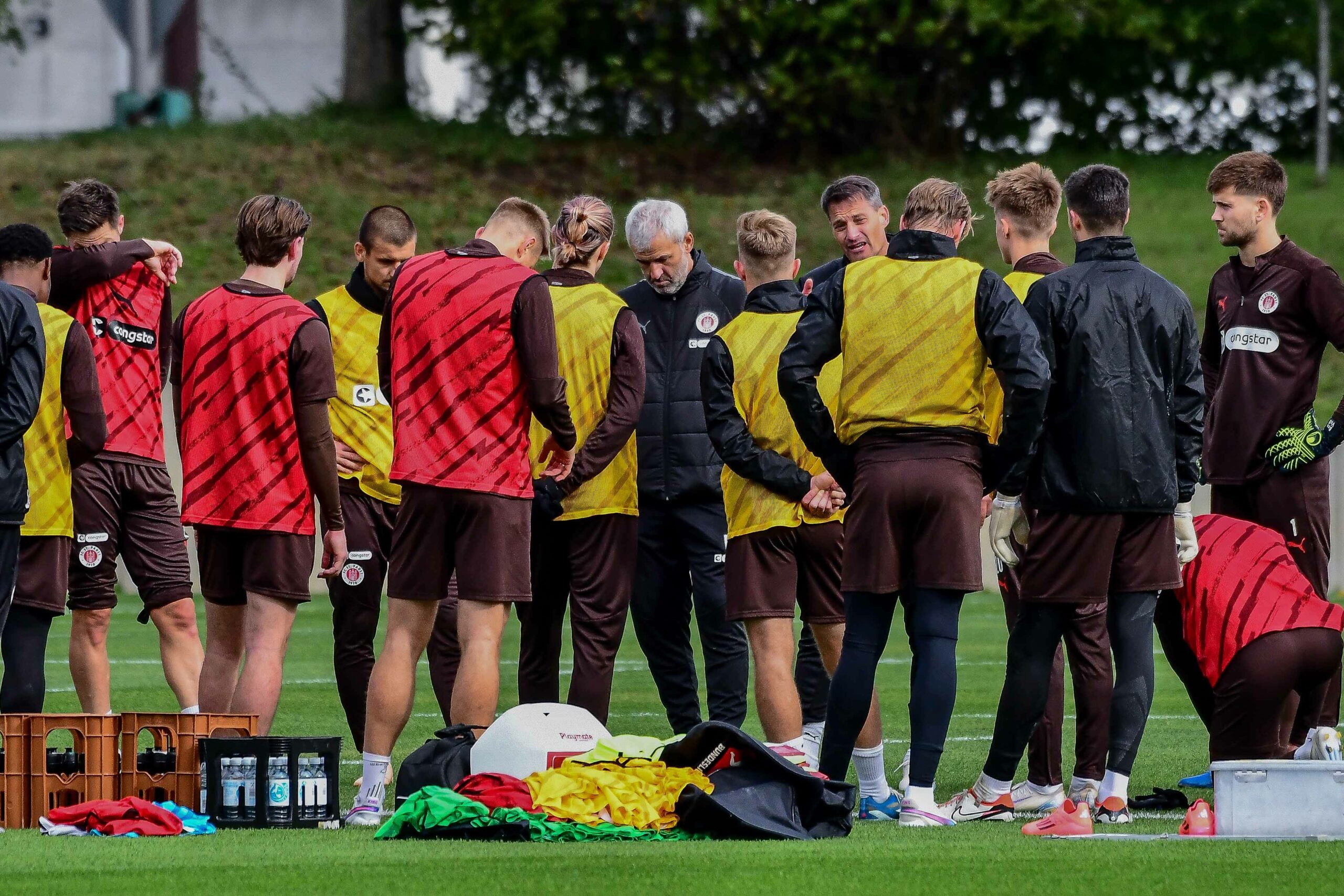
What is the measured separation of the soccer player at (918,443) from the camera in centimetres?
675

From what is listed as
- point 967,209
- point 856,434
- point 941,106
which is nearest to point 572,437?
point 856,434

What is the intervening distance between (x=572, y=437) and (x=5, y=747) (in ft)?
7.23

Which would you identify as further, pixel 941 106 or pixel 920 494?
pixel 941 106

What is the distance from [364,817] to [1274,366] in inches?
160

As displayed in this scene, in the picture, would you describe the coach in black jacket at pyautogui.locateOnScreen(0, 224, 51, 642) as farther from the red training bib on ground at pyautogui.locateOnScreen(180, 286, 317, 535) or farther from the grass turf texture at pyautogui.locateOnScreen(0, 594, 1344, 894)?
the grass turf texture at pyautogui.locateOnScreen(0, 594, 1344, 894)

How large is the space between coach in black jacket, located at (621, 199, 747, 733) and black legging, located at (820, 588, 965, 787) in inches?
59.7

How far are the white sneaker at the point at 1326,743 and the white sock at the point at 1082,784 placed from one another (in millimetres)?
1159

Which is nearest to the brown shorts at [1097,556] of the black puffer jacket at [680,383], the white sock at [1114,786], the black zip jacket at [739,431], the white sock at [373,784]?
the white sock at [1114,786]

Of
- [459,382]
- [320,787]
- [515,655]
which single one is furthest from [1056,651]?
[515,655]

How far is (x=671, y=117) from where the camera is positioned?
2748 cm

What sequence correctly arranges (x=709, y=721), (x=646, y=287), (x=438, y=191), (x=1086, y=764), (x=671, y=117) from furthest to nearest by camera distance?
(x=671, y=117), (x=438, y=191), (x=646, y=287), (x=1086, y=764), (x=709, y=721)

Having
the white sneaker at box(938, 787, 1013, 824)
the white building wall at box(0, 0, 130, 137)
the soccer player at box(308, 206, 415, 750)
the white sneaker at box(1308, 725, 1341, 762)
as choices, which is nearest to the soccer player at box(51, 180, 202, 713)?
the soccer player at box(308, 206, 415, 750)

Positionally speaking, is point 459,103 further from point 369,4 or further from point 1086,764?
point 1086,764

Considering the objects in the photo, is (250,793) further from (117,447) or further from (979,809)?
(979,809)
